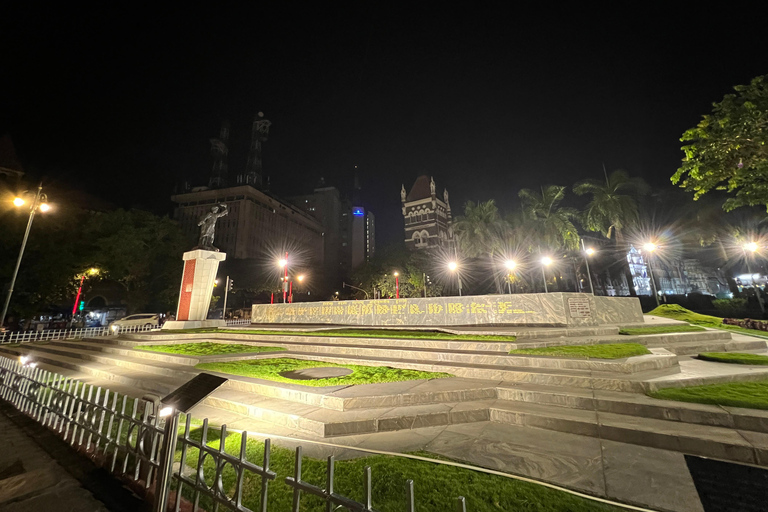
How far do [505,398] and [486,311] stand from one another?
25.8 feet

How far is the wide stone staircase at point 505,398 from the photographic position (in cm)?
373

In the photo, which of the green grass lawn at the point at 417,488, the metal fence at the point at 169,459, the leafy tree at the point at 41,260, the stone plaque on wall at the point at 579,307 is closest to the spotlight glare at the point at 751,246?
the stone plaque on wall at the point at 579,307

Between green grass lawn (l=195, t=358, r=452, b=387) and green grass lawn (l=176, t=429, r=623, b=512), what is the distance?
259cm

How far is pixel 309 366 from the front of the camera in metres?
7.86

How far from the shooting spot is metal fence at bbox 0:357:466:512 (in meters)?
1.90

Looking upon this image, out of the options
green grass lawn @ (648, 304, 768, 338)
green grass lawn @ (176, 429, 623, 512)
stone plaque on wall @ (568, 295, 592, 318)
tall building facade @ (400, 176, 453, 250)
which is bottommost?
green grass lawn @ (176, 429, 623, 512)

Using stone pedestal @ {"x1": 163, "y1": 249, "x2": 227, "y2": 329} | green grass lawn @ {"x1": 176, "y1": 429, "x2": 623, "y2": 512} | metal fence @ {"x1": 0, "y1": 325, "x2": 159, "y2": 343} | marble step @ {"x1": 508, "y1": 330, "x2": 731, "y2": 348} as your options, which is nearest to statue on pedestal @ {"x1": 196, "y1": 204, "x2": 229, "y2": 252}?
stone pedestal @ {"x1": 163, "y1": 249, "x2": 227, "y2": 329}

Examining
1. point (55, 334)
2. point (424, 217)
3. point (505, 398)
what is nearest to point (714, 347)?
point (505, 398)

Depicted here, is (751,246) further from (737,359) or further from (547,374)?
(547,374)

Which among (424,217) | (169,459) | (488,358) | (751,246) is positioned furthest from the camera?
(424,217)

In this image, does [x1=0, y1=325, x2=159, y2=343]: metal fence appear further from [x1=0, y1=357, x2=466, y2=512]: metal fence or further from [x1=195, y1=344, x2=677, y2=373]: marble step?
[x1=0, y1=357, x2=466, y2=512]: metal fence

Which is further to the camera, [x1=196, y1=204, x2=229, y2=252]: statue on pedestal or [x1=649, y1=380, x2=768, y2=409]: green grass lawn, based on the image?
[x1=196, y1=204, x2=229, y2=252]: statue on pedestal

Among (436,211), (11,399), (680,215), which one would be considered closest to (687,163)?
(11,399)

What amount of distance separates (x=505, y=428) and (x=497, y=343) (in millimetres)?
3875
